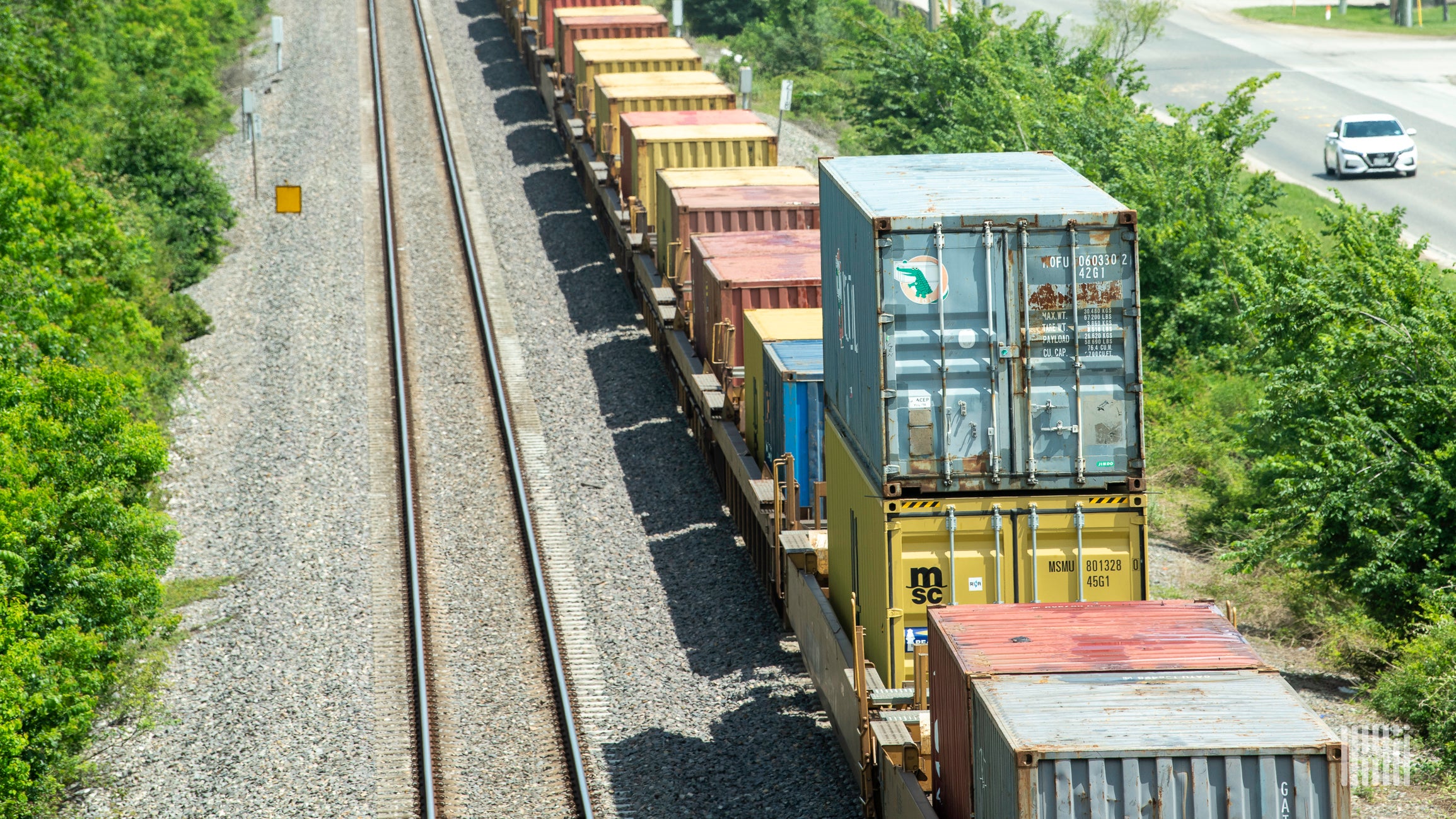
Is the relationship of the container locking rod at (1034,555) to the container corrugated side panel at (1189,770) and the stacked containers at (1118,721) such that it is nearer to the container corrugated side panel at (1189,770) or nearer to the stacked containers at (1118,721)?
the stacked containers at (1118,721)

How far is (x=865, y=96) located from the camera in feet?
132


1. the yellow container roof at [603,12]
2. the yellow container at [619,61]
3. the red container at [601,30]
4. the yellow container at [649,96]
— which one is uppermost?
the yellow container roof at [603,12]

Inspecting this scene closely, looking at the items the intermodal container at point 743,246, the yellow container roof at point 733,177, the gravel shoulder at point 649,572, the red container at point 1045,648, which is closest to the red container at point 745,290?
the intermodal container at point 743,246

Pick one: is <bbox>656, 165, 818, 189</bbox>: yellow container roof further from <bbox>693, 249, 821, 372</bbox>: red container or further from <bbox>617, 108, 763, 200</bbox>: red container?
<bbox>693, 249, 821, 372</bbox>: red container

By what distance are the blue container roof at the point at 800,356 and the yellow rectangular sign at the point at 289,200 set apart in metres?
19.1

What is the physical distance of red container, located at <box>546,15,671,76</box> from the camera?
126 feet

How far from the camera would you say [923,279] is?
40.6ft

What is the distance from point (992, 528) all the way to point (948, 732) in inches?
99.5

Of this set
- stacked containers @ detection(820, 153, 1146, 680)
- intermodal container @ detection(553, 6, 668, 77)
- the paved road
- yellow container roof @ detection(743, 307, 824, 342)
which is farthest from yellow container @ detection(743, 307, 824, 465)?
intermodal container @ detection(553, 6, 668, 77)

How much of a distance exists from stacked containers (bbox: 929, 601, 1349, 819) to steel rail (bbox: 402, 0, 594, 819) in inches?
198

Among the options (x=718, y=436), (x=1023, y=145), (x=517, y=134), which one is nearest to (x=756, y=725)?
(x=718, y=436)

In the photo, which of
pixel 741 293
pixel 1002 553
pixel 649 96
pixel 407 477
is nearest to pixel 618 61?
pixel 649 96

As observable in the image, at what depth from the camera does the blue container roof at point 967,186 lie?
12.5 meters

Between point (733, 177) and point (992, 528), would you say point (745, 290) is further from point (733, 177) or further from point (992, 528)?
point (992, 528)
